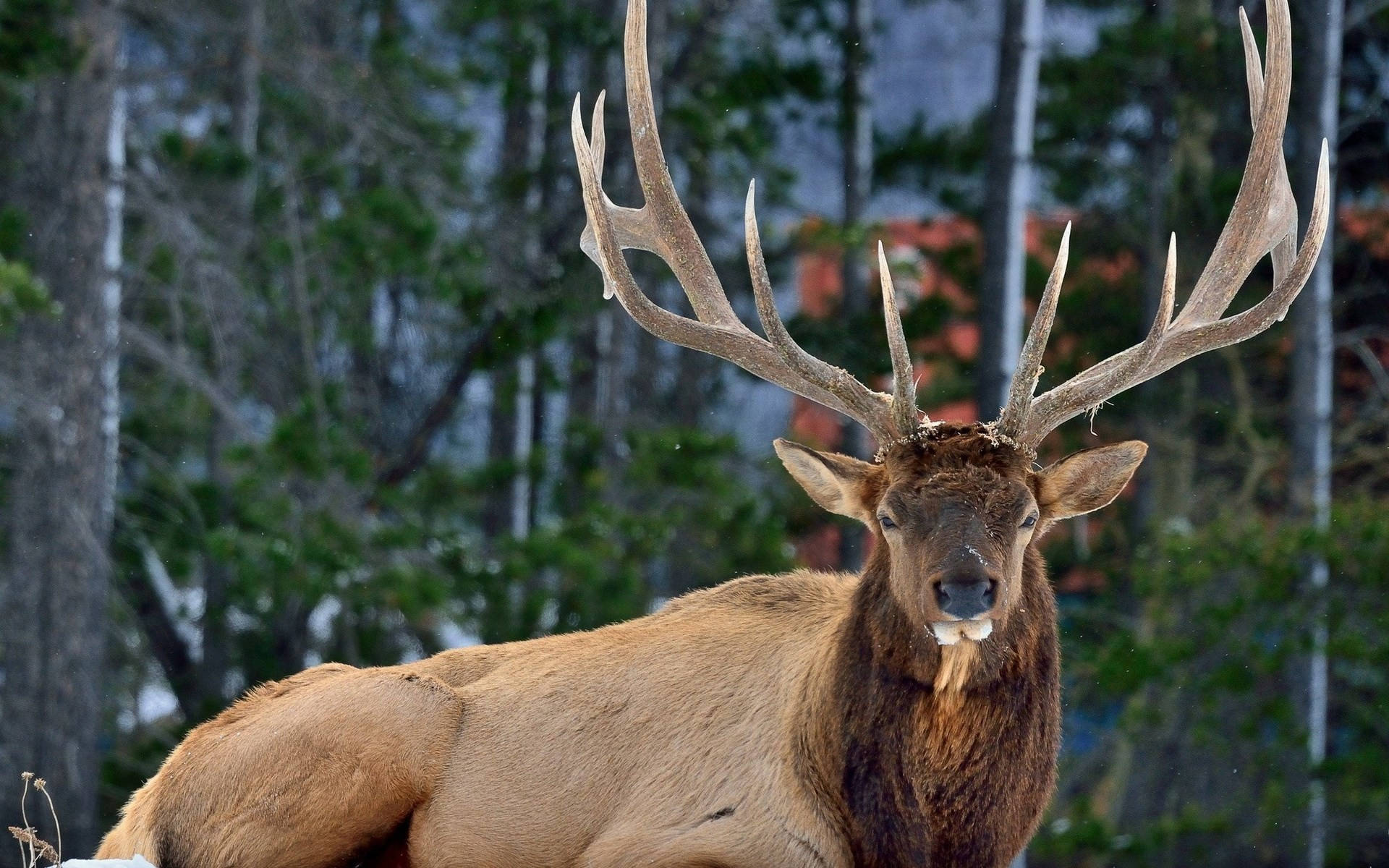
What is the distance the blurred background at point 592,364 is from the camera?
13156 millimetres

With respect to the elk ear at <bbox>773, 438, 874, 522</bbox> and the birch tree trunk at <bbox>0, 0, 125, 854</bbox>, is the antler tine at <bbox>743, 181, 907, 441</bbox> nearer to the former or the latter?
the elk ear at <bbox>773, 438, 874, 522</bbox>

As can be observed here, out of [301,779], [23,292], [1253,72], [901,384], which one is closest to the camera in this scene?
[901,384]

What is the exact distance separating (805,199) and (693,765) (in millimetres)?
18294

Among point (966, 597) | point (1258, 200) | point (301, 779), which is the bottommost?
point (301, 779)

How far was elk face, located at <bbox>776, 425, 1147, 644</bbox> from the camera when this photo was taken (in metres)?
5.23

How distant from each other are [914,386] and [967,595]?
3.42ft

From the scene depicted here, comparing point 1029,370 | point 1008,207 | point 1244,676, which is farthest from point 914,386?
point 1244,676

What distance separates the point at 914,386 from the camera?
597 cm

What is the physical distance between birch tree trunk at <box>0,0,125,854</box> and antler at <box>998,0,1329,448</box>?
344 inches

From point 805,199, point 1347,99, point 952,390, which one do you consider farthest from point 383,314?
point 1347,99

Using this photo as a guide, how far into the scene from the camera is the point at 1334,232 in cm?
1798

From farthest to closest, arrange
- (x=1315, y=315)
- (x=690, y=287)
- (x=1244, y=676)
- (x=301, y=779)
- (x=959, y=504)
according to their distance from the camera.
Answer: (x=1315, y=315), (x=1244, y=676), (x=690, y=287), (x=301, y=779), (x=959, y=504)

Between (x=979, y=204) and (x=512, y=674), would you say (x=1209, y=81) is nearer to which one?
(x=979, y=204)

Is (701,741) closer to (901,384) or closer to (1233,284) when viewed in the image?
(901,384)
